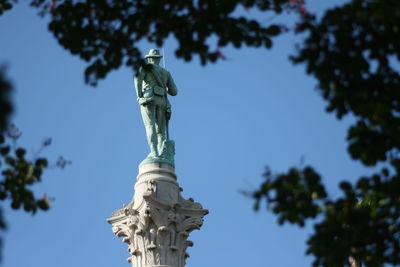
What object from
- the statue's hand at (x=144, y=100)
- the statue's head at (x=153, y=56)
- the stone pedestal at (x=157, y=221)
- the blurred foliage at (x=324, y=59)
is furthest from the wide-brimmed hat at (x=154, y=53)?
the blurred foliage at (x=324, y=59)

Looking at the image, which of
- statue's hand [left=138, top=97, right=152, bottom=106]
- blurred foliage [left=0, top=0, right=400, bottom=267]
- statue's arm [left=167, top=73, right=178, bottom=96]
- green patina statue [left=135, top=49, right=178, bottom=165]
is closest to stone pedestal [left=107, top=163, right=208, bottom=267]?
green patina statue [left=135, top=49, right=178, bottom=165]

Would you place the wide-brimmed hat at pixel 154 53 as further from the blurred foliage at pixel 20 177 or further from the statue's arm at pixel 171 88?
the blurred foliage at pixel 20 177

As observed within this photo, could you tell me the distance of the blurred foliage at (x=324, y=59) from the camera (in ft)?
42.8

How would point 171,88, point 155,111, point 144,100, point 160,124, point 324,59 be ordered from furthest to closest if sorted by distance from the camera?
point 171,88 < point 160,124 < point 155,111 < point 144,100 < point 324,59

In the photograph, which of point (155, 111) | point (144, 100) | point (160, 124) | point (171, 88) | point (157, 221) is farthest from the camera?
point (171, 88)

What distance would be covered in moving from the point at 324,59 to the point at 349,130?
104 cm

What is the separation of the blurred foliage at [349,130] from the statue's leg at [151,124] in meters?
12.7

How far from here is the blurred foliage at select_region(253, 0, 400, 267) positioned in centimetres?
1299

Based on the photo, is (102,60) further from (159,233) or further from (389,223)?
(159,233)

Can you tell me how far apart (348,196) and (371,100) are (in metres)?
1.36

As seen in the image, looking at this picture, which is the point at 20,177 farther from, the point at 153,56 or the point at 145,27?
the point at 153,56

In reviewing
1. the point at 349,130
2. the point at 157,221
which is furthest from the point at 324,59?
the point at 157,221

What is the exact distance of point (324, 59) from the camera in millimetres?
13031

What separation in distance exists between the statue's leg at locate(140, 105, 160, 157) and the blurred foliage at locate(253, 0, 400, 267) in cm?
1268
